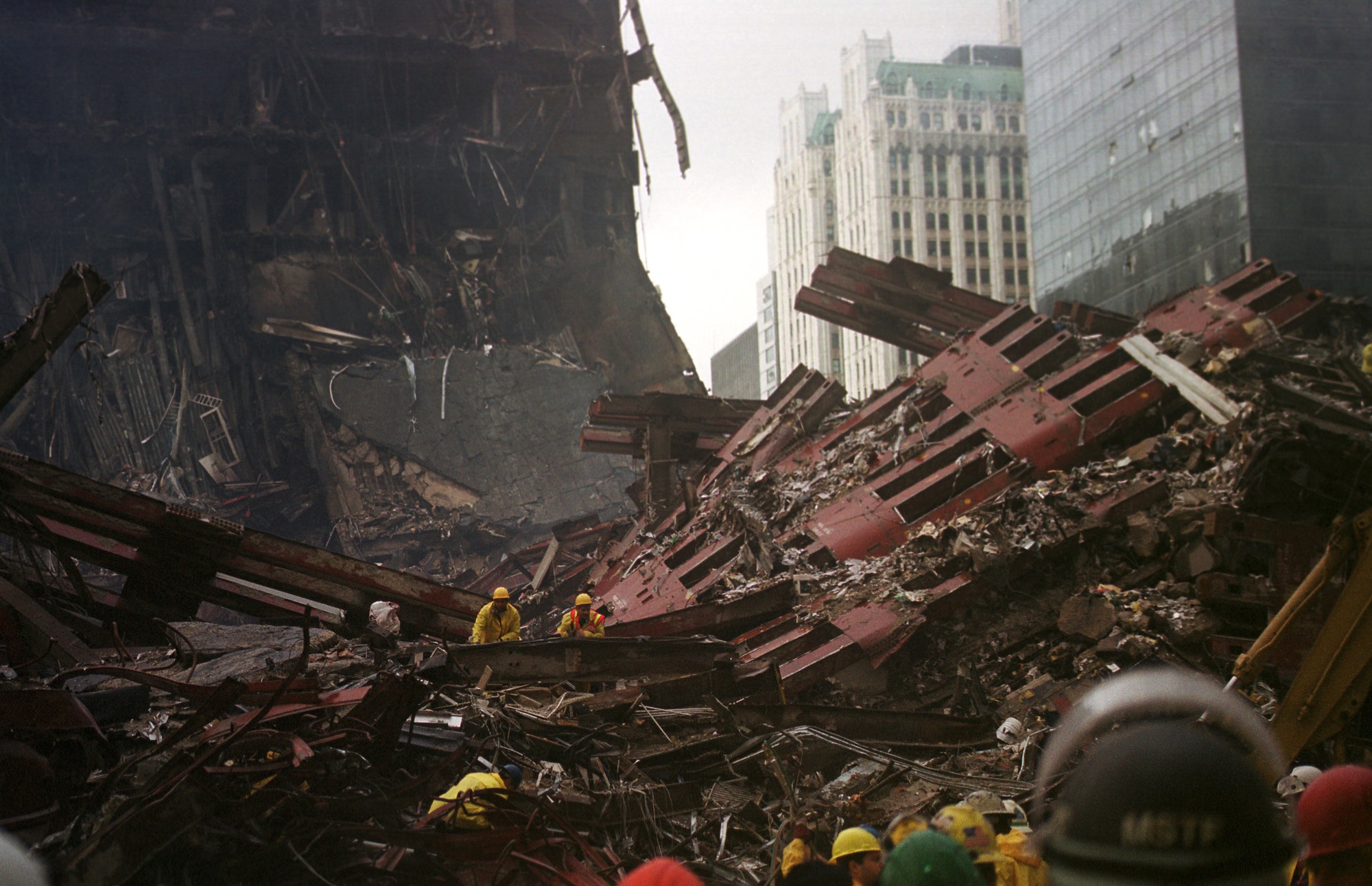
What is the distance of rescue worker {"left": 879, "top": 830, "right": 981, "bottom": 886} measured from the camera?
210cm

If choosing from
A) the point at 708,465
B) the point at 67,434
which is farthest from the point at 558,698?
the point at 67,434

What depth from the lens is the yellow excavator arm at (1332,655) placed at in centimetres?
600

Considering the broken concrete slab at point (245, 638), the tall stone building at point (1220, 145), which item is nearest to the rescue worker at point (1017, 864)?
the broken concrete slab at point (245, 638)

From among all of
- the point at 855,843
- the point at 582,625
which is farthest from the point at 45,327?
the point at 855,843

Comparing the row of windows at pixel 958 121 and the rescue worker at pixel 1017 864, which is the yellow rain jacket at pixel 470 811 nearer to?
the rescue worker at pixel 1017 864

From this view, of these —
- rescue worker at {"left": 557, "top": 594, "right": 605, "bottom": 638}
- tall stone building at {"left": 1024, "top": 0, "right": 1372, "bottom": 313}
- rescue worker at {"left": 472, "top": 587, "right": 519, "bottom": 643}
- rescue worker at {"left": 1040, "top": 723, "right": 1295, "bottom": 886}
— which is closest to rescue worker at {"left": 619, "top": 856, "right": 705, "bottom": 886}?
rescue worker at {"left": 1040, "top": 723, "right": 1295, "bottom": 886}

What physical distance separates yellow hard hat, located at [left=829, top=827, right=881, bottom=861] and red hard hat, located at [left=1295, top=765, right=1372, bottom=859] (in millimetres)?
1777

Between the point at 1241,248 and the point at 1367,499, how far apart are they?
105ft

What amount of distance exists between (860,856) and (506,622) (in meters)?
6.30

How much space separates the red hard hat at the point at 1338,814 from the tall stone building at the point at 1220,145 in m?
37.3

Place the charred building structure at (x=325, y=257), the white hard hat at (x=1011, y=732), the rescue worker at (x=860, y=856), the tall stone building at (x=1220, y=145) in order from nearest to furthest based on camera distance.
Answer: the rescue worker at (x=860, y=856) < the white hard hat at (x=1011, y=732) < the charred building structure at (x=325, y=257) < the tall stone building at (x=1220, y=145)

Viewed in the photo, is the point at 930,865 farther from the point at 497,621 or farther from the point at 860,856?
the point at 497,621

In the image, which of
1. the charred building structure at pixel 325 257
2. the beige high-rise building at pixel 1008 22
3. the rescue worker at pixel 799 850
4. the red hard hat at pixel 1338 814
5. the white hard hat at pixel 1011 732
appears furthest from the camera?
the beige high-rise building at pixel 1008 22

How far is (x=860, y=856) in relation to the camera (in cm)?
402
